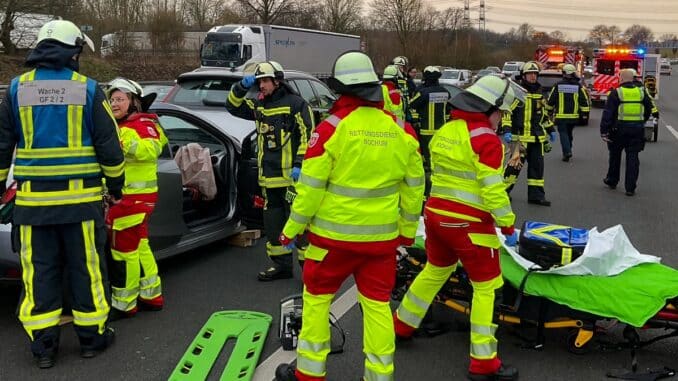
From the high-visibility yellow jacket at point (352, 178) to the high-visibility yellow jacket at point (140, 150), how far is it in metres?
1.71

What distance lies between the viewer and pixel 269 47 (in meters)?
29.4

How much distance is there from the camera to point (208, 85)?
8406 millimetres

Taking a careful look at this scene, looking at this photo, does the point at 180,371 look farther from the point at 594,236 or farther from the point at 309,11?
the point at 309,11

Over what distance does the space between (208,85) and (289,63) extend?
917 inches

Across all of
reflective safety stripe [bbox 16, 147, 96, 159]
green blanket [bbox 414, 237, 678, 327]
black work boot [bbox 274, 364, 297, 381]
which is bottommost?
black work boot [bbox 274, 364, 297, 381]

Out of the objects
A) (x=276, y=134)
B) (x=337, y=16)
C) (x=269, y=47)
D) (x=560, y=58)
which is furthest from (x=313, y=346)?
(x=337, y=16)

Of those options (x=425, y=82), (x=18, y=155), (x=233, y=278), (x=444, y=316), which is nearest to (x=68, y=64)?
(x=18, y=155)

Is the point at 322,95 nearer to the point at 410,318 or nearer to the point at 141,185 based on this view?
the point at 141,185

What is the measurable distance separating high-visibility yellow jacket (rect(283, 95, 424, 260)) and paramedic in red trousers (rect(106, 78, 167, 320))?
1752 mm

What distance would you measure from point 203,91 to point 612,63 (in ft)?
57.7

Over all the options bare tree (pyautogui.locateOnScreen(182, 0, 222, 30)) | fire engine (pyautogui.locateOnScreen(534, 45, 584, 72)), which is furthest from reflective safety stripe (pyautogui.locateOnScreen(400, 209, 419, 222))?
bare tree (pyautogui.locateOnScreen(182, 0, 222, 30))

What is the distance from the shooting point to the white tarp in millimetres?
3969

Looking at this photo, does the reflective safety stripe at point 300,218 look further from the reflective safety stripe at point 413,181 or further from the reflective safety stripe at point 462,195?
the reflective safety stripe at point 462,195

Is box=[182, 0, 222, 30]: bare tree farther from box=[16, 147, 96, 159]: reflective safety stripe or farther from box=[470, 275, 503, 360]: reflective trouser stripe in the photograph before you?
box=[470, 275, 503, 360]: reflective trouser stripe
